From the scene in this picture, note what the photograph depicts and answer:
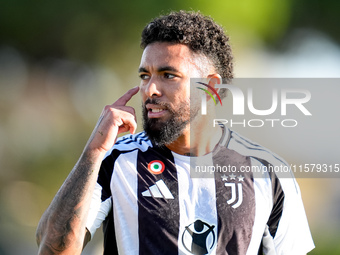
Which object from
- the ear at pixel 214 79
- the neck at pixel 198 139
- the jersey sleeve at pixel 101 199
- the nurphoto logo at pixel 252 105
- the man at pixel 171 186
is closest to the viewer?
the man at pixel 171 186

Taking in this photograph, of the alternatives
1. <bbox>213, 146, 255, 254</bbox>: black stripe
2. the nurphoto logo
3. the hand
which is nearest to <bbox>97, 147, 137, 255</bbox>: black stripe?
the hand

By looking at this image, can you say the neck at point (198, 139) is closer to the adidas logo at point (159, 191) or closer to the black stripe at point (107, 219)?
the adidas logo at point (159, 191)

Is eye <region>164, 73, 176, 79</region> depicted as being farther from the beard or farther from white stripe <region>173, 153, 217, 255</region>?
white stripe <region>173, 153, 217, 255</region>

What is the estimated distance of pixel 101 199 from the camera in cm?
292

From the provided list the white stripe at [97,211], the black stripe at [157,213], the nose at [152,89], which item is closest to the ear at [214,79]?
the nose at [152,89]

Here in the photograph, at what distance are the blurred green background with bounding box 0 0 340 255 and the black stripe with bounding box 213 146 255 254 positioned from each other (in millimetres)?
3562

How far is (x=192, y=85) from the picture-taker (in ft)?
10.7

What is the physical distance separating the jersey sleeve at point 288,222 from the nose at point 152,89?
0.89m

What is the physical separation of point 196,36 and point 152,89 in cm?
53

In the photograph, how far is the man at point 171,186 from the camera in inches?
108

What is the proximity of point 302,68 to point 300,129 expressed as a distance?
4.44 feet

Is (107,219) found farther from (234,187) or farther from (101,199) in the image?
(234,187)

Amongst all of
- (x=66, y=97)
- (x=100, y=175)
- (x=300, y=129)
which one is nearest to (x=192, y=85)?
(x=100, y=175)

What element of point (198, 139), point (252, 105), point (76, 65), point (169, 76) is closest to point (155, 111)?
point (169, 76)
